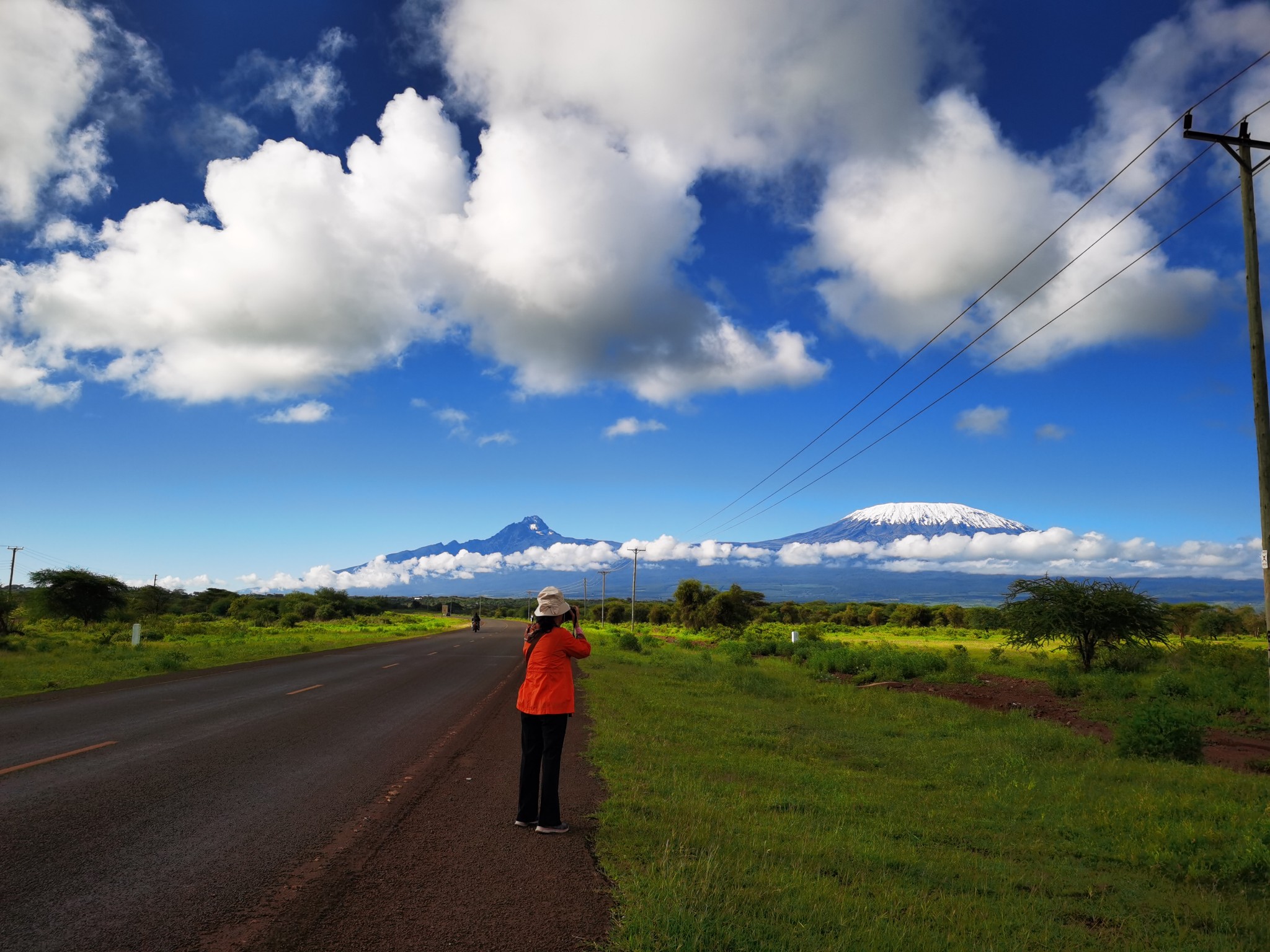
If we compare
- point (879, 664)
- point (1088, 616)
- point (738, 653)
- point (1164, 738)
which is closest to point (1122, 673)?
point (1088, 616)

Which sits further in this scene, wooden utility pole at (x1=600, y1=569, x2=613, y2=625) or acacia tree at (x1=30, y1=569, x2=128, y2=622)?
wooden utility pole at (x1=600, y1=569, x2=613, y2=625)

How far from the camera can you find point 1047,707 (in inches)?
710

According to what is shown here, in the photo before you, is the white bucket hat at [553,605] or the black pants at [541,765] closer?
the black pants at [541,765]

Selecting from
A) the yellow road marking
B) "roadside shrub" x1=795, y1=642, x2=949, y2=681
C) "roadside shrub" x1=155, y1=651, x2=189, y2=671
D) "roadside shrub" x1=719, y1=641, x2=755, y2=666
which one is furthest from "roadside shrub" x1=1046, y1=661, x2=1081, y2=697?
"roadside shrub" x1=155, y1=651, x2=189, y2=671

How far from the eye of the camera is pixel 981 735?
1434 centimetres

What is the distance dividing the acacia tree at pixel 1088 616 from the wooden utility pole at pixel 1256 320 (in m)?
13.0

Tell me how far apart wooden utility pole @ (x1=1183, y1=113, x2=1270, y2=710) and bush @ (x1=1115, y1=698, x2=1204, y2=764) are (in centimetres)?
163

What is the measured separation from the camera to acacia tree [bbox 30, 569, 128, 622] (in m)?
51.3

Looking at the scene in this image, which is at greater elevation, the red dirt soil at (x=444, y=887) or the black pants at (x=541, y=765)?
the black pants at (x=541, y=765)

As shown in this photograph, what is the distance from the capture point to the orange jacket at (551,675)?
6.84 meters

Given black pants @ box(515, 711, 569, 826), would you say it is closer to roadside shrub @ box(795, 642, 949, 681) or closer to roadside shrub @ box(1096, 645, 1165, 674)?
roadside shrub @ box(795, 642, 949, 681)

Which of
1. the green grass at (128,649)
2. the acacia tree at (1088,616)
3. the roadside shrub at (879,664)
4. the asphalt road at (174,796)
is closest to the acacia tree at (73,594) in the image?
the green grass at (128,649)

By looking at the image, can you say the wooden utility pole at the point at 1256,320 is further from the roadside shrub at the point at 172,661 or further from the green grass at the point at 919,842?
the roadside shrub at the point at 172,661

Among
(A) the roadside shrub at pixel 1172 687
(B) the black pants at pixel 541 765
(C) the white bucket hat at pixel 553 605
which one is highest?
(C) the white bucket hat at pixel 553 605
